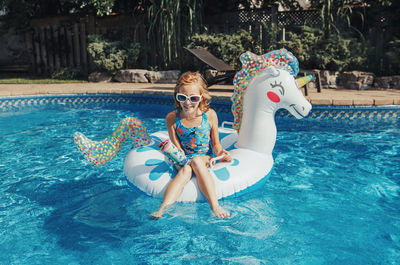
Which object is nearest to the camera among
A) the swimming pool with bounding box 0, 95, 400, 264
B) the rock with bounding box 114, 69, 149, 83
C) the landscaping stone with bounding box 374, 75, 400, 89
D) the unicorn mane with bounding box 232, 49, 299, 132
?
the swimming pool with bounding box 0, 95, 400, 264

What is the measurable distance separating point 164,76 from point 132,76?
0.97m

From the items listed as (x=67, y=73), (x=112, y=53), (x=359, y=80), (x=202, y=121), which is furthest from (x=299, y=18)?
(x=202, y=121)

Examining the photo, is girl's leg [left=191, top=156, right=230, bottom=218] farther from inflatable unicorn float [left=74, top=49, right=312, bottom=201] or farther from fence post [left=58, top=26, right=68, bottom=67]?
fence post [left=58, top=26, right=68, bottom=67]

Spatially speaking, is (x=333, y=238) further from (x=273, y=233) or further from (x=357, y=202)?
(x=357, y=202)

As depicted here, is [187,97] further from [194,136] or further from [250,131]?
[250,131]

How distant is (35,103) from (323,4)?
721 cm

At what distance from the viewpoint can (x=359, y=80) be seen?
8.38 m

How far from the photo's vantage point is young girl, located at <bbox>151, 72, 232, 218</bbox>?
2.91 m

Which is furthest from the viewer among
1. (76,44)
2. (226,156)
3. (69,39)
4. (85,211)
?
(69,39)

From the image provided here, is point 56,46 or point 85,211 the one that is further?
point 56,46

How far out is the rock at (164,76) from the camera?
10070 millimetres

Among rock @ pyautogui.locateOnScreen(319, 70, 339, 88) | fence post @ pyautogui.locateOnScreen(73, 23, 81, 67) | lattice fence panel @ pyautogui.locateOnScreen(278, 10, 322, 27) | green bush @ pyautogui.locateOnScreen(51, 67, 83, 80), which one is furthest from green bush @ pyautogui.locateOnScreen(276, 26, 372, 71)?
fence post @ pyautogui.locateOnScreen(73, 23, 81, 67)

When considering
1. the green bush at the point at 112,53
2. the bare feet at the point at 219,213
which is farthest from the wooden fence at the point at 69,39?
the bare feet at the point at 219,213

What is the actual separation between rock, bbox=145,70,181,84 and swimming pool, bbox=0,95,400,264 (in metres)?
4.95
